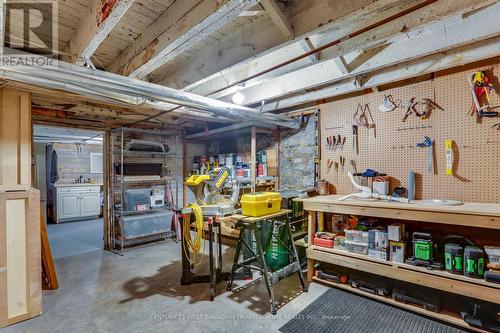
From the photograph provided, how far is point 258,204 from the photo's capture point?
2.36 metres

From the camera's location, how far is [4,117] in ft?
7.56

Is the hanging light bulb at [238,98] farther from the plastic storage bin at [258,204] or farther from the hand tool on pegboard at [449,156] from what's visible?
the hand tool on pegboard at [449,156]

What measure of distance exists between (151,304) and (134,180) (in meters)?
2.49

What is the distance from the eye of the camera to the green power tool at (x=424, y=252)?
6.79 ft

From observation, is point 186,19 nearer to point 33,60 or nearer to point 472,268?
point 33,60

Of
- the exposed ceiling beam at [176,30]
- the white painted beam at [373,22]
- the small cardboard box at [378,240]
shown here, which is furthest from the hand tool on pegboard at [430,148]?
the exposed ceiling beam at [176,30]

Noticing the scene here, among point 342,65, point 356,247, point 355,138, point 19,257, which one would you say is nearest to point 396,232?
point 356,247

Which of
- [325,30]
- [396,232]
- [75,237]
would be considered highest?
[325,30]

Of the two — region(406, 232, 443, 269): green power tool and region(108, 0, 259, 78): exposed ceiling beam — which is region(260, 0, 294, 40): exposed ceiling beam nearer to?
region(108, 0, 259, 78): exposed ceiling beam

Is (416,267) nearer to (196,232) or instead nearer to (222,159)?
(196,232)

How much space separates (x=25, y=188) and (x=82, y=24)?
1.58 m

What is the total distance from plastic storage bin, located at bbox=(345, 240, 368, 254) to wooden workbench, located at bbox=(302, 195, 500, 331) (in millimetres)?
44

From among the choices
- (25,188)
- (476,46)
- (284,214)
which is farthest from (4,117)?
(476,46)

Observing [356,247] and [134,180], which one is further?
[134,180]
